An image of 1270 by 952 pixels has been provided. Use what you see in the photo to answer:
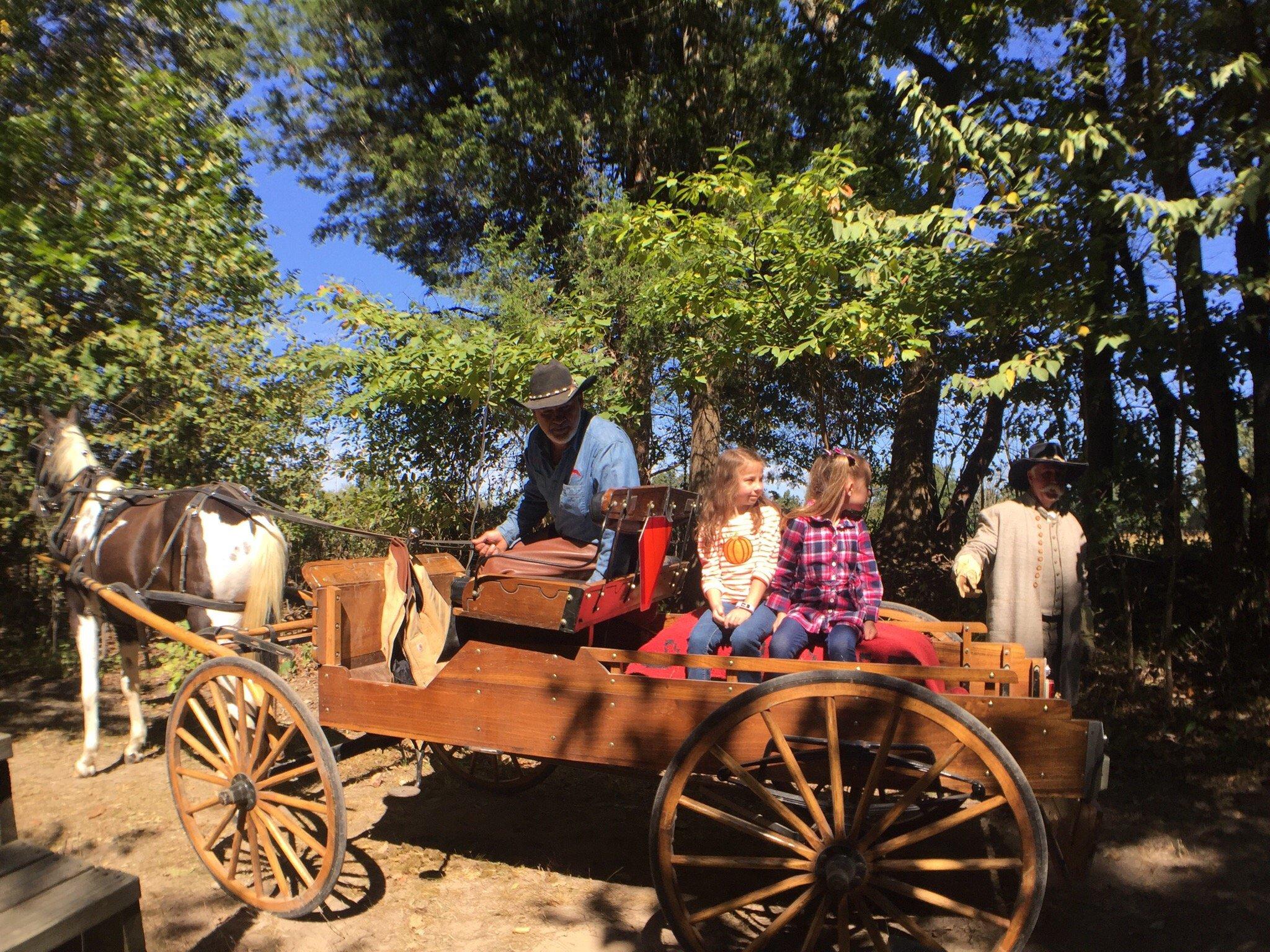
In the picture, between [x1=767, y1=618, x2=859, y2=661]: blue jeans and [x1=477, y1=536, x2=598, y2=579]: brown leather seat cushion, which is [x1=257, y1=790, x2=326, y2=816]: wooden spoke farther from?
[x1=767, y1=618, x2=859, y2=661]: blue jeans

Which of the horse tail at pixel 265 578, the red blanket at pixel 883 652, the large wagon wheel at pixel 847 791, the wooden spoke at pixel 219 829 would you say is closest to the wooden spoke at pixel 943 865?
the large wagon wheel at pixel 847 791

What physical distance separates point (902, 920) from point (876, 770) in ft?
1.64

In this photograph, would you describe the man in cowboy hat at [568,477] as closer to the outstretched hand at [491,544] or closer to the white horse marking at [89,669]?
the outstretched hand at [491,544]

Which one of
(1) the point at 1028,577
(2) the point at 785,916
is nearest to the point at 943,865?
(2) the point at 785,916

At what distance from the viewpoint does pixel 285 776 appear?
3.49 m

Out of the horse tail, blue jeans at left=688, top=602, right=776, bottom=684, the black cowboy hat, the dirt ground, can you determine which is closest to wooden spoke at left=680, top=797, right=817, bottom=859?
the dirt ground

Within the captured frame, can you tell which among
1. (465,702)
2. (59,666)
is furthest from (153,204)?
(465,702)

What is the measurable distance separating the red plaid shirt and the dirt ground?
3.86 ft

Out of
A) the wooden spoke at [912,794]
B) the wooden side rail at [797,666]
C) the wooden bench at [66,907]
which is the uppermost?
the wooden side rail at [797,666]

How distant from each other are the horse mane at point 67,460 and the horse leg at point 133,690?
3.57 feet

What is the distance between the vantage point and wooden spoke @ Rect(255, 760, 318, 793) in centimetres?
348

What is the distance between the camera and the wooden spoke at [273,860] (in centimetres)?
345

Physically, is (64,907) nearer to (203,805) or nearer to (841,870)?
(841,870)

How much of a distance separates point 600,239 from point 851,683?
227 inches
